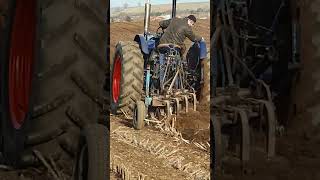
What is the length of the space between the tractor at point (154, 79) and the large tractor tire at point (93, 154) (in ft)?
4.68

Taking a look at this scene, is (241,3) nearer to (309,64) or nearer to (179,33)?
(309,64)

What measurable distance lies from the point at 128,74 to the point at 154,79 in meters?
0.24

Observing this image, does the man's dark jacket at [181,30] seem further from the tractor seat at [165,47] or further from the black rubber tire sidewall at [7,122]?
the black rubber tire sidewall at [7,122]

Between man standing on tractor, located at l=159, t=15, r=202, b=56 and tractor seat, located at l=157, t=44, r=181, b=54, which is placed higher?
man standing on tractor, located at l=159, t=15, r=202, b=56

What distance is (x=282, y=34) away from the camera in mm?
1467

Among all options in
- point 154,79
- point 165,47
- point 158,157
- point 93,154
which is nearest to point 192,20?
point 158,157

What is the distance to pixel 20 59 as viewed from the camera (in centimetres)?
219

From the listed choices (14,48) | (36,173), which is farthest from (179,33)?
(36,173)

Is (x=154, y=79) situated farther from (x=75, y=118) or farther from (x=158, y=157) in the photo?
(x=75, y=118)

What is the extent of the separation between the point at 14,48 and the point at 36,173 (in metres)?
0.68

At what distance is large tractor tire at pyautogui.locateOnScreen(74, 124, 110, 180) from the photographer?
1.52 m

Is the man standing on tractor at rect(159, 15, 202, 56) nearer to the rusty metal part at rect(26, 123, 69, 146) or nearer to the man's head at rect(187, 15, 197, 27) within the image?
the man's head at rect(187, 15, 197, 27)

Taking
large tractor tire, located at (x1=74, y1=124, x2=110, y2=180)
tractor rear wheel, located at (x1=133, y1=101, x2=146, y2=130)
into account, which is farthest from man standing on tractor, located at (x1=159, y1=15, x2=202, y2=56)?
large tractor tire, located at (x1=74, y1=124, x2=110, y2=180)

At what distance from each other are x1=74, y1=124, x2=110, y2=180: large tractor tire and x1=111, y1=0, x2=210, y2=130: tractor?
1427 millimetres
